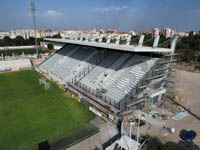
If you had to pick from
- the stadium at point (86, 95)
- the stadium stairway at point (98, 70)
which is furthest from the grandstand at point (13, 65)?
the stadium stairway at point (98, 70)

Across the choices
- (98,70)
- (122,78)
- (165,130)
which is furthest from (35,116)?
(165,130)

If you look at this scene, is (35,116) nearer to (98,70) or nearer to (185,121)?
(98,70)

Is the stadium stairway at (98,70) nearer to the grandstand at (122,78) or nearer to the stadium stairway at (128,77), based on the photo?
the grandstand at (122,78)

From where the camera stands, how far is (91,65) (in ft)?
68.3

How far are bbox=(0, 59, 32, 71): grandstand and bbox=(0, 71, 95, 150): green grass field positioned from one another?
11729 mm

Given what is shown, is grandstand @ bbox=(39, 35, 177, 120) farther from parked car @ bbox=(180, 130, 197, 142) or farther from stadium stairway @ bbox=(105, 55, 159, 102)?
→ parked car @ bbox=(180, 130, 197, 142)

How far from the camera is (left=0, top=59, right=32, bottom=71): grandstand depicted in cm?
2936

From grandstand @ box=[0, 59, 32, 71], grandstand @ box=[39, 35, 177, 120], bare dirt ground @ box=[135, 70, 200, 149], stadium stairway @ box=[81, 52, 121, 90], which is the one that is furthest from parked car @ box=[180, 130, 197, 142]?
grandstand @ box=[0, 59, 32, 71]

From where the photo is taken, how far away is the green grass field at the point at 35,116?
33.5 ft

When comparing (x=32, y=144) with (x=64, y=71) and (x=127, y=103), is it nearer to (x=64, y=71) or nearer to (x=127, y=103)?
(x=127, y=103)

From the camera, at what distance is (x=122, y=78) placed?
15.8 meters

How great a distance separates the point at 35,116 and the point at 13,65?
22.6 metres

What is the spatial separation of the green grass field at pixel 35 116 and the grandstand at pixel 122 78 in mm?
1847

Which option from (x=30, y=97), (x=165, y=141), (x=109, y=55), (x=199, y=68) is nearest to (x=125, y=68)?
(x=109, y=55)
